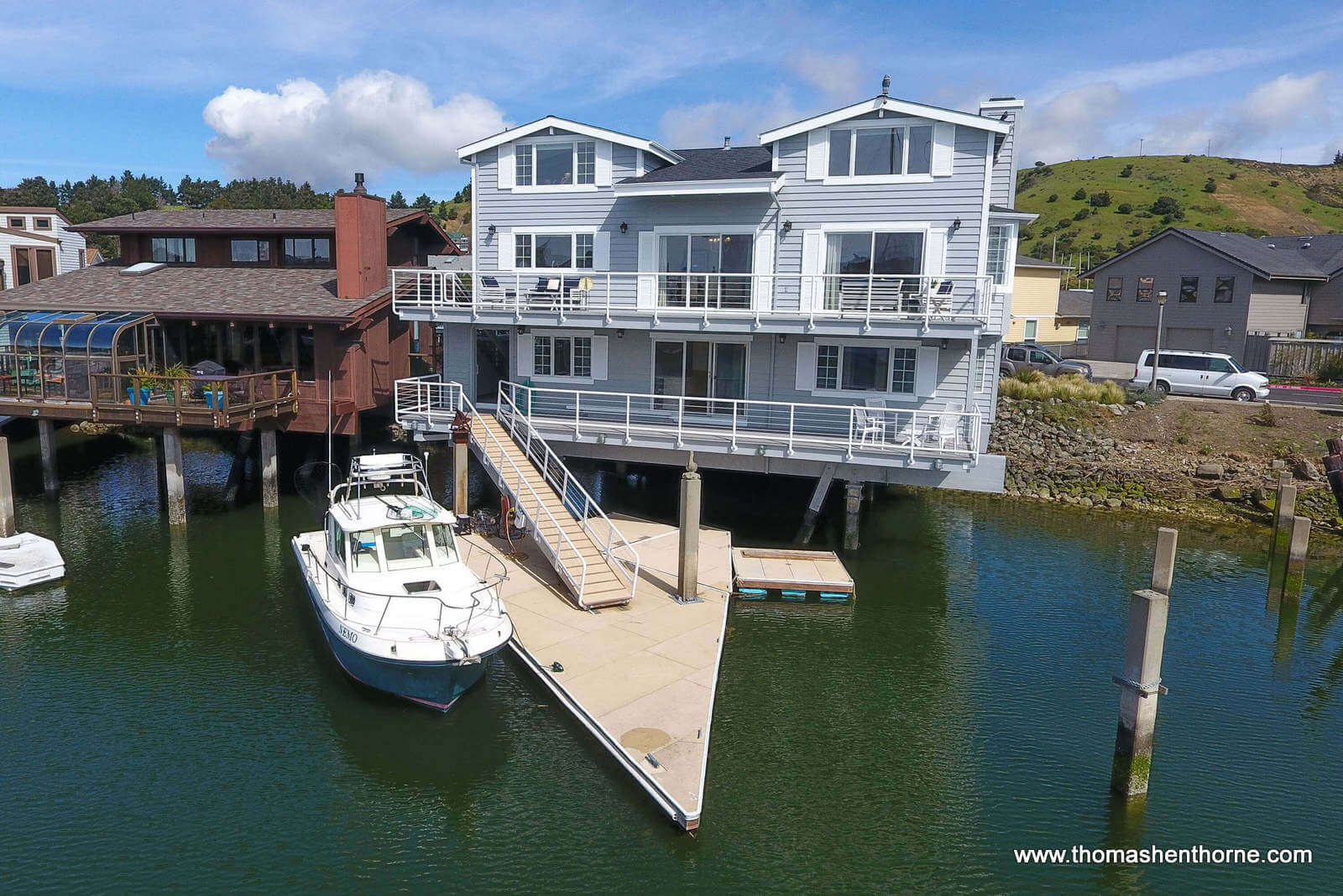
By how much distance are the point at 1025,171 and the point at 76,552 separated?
509 feet

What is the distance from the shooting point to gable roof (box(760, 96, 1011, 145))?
2203 cm

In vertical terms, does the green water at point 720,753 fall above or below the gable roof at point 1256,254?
below

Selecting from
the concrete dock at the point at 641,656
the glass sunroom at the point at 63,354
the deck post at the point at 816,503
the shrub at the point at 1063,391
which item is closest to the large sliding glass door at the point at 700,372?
the deck post at the point at 816,503

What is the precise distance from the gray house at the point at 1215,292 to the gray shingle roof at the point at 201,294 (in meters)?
43.5

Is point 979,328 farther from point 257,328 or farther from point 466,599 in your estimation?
point 257,328

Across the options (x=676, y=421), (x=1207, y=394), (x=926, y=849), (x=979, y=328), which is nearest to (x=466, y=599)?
Answer: (x=926, y=849)

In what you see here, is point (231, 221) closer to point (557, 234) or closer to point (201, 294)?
point (201, 294)

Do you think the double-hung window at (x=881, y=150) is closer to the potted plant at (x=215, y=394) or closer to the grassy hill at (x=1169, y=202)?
the potted plant at (x=215, y=394)

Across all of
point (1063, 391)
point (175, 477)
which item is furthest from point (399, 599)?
point (1063, 391)

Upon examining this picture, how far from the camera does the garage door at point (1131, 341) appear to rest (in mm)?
51062

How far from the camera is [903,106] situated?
22.6 meters

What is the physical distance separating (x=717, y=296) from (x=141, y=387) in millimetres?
16827

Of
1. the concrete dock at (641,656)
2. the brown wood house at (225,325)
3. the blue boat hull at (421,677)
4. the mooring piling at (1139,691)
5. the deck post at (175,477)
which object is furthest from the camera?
the brown wood house at (225,325)

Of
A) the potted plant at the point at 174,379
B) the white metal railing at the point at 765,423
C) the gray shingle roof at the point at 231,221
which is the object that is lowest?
the white metal railing at the point at 765,423
